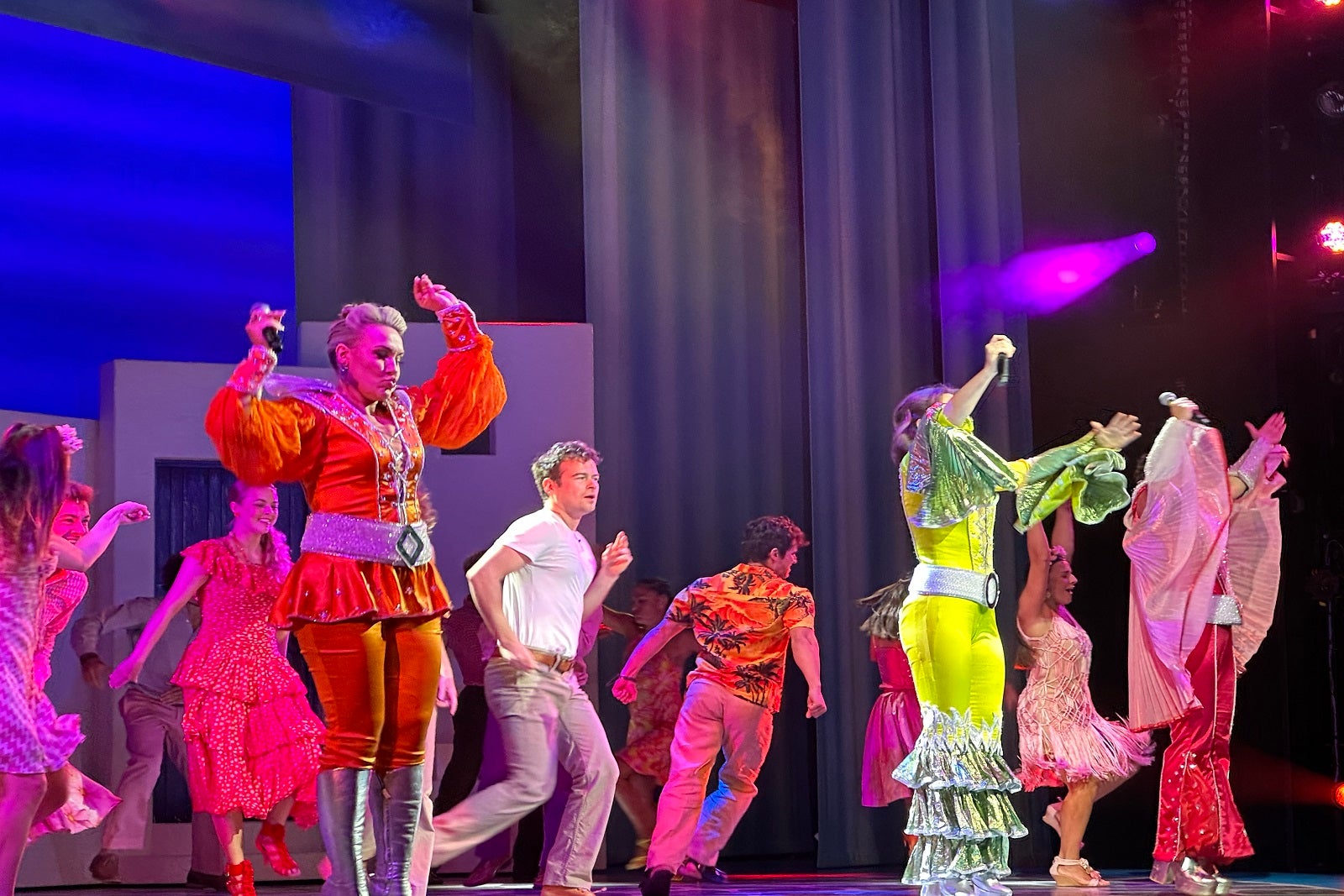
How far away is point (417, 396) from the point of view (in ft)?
14.8

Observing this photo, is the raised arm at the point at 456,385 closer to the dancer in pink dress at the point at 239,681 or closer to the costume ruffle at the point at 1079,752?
the dancer in pink dress at the point at 239,681

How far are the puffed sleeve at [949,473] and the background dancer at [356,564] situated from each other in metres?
1.70

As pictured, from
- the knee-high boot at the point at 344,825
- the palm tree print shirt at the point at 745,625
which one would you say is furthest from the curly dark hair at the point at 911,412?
the knee-high boot at the point at 344,825

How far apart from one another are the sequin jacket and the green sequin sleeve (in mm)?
2218

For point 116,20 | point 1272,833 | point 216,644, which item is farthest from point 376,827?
point 1272,833

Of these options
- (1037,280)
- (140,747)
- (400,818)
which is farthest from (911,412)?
(140,747)

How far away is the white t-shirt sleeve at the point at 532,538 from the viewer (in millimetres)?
5356

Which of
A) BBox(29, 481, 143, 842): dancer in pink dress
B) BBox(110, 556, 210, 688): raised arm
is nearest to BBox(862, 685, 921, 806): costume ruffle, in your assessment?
BBox(110, 556, 210, 688): raised arm

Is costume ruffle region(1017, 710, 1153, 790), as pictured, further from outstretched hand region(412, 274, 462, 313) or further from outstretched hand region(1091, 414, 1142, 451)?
outstretched hand region(412, 274, 462, 313)

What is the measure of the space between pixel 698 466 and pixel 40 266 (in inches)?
138

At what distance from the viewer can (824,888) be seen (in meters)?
6.61

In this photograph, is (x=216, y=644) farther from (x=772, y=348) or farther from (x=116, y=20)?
(x=772, y=348)

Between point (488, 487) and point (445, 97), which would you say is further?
point (445, 97)

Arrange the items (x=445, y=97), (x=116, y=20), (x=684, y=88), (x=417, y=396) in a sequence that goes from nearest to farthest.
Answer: (x=417, y=396) < (x=116, y=20) < (x=445, y=97) < (x=684, y=88)
